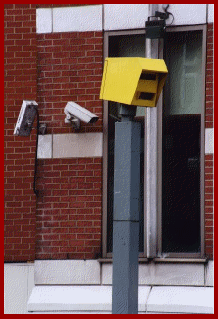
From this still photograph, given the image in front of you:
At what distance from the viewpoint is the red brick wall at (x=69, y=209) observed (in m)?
9.84

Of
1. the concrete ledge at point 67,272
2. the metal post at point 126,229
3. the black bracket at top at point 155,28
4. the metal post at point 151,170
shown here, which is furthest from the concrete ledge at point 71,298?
the metal post at point 126,229

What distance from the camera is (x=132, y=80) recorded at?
6.46 meters

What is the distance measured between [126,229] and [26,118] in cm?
370

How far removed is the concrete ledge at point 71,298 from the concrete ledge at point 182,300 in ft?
0.57

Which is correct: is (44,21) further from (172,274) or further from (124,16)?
(172,274)

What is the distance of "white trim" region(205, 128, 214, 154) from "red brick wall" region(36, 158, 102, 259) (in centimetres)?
118

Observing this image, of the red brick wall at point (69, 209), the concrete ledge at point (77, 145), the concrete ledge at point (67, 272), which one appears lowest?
the concrete ledge at point (67, 272)

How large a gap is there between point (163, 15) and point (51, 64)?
4.59 feet

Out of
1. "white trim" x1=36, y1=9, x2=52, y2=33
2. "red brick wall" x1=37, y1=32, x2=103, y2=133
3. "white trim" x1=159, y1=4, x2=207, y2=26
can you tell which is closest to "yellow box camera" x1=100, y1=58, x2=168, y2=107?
"white trim" x1=159, y1=4, x2=207, y2=26

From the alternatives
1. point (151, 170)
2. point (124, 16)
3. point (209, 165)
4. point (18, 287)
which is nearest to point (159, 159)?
point (151, 170)

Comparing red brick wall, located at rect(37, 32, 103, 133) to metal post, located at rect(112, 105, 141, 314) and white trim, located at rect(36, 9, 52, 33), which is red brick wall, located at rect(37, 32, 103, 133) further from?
metal post, located at rect(112, 105, 141, 314)

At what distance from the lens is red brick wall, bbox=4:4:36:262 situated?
10805 millimetres

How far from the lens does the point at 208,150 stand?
955 cm

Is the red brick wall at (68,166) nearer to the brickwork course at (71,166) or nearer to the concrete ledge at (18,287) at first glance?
the brickwork course at (71,166)
